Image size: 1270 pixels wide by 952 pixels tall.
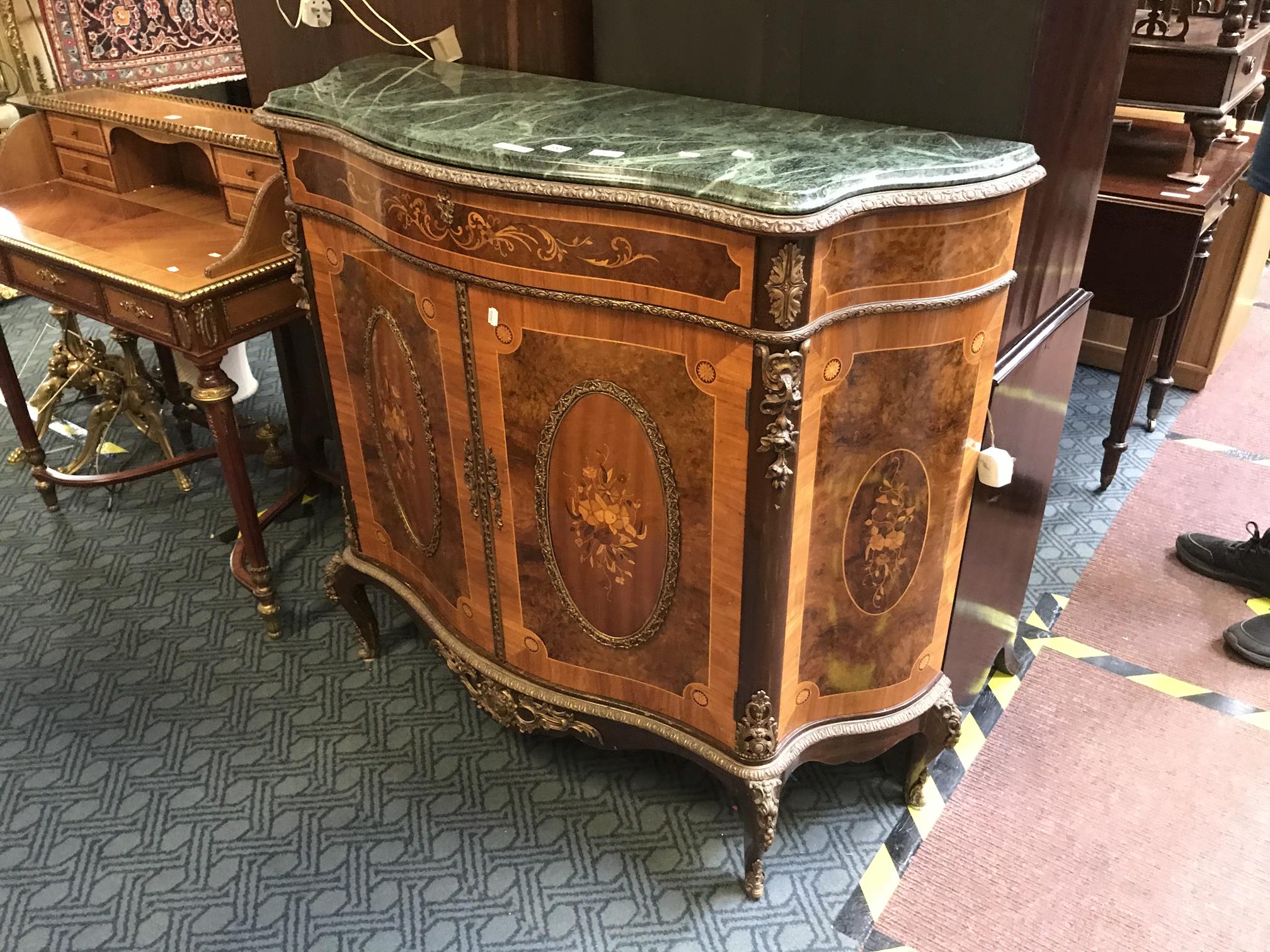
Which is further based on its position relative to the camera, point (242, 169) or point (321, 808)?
point (242, 169)

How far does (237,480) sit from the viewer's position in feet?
7.31

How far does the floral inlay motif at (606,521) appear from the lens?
1511 mm

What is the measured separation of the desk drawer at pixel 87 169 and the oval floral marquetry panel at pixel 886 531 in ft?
7.35

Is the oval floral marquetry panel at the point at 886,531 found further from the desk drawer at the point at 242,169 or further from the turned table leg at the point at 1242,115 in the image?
the turned table leg at the point at 1242,115

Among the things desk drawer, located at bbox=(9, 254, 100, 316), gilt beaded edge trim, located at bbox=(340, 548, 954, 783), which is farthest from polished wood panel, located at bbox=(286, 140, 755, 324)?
desk drawer, located at bbox=(9, 254, 100, 316)

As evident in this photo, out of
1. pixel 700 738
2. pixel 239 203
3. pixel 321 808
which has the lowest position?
pixel 321 808

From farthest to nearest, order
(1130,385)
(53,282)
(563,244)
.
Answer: (1130,385), (53,282), (563,244)

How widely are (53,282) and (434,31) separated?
1.09m

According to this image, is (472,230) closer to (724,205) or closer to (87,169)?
(724,205)

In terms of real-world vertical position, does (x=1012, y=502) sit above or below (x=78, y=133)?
below

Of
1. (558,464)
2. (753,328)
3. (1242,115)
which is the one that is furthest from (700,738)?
(1242,115)

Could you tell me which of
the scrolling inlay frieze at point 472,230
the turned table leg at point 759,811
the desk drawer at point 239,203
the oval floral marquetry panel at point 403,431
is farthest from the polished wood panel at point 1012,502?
the desk drawer at point 239,203

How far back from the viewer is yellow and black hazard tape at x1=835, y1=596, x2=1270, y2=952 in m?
1.70

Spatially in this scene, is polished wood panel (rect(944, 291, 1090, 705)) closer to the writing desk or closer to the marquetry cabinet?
the marquetry cabinet
